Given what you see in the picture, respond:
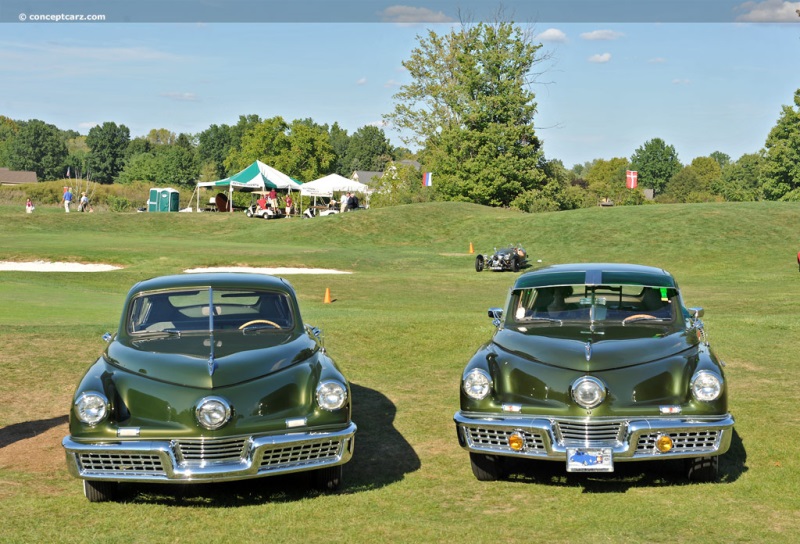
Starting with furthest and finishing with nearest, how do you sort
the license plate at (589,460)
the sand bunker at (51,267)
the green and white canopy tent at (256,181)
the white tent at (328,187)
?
1. the white tent at (328,187)
2. the green and white canopy tent at (256,181)
3. the sand bunker at (51,267)
4. the license plate at (589,460)

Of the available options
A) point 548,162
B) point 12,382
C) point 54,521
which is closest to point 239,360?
point 54,521

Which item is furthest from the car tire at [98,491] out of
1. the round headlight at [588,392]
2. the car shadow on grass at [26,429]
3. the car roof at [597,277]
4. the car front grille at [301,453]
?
the car roof at [597,277]

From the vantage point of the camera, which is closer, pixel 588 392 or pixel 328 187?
pixel 588 392

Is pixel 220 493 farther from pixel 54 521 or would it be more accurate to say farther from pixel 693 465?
pixel 693 465

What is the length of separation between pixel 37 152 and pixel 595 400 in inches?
7773

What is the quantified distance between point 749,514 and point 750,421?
3476 millimetres

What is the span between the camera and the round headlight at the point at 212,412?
24.2ft

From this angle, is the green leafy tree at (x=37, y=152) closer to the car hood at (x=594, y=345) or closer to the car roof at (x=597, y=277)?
the car roof at (x=597, y=277)

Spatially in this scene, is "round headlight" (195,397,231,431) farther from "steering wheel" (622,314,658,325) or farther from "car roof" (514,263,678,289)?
"steering wheel" (622,314,658,325)

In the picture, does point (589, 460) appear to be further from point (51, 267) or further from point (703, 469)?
point (51, 267)

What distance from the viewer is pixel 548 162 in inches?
3413

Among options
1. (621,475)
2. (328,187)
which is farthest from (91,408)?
(328,187)

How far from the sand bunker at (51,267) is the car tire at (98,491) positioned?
95.3ft

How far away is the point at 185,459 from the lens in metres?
7.32
